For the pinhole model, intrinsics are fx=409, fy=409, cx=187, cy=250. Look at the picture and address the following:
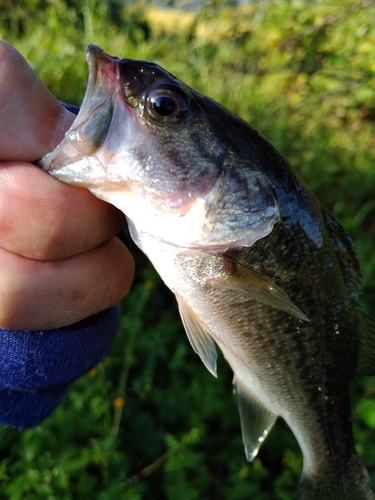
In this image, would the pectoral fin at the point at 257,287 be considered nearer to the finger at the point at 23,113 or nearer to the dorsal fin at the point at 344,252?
the dorsal fin at the point at 344,252

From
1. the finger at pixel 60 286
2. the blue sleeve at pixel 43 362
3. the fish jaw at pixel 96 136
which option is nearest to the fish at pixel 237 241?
the fish jaw at pixel 96 136

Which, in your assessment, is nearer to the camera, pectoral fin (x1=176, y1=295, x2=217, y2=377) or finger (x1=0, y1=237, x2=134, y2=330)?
finger (x1=0, y1=237, x2=134, y2=330)

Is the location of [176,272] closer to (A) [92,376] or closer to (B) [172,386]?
(A) [92,376]

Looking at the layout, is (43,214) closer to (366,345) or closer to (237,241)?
(237,241)

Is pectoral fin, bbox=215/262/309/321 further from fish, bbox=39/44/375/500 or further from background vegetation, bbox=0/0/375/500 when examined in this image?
background vegetation, bbox=0/0/375/500

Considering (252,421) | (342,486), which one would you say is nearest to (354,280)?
(252,421)

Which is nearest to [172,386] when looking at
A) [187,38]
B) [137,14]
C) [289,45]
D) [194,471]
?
[194,471]

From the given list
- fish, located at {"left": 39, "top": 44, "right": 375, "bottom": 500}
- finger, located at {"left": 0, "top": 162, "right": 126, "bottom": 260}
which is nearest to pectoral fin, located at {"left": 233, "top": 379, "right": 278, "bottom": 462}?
fish, located at {"left": 39, "top": 44, "right": 375, "bottom": 500}
